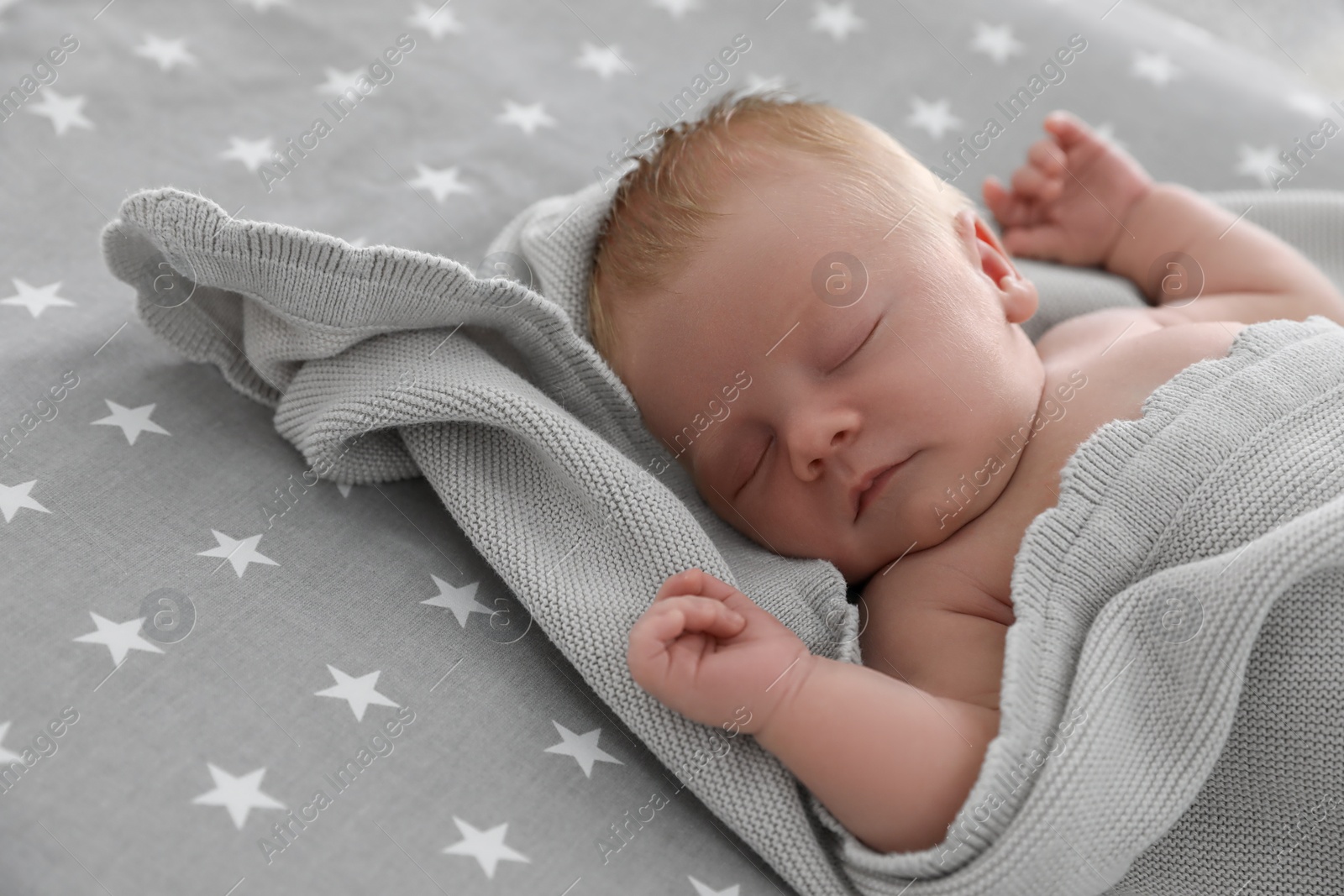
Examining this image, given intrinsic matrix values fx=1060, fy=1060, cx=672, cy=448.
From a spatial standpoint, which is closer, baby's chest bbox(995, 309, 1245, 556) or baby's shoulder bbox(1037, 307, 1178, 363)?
baby's chest bbox(995, 309, 1245, 556)

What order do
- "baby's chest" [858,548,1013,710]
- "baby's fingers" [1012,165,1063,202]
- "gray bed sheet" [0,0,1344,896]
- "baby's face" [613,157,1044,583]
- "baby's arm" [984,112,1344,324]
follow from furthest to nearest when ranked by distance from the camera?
"baby's fingers" [1012,165,1063,202], "baby's arm" [984,112,1344,324], "baby's face" [613,157,1044,583], "baby's chest" [858,548,1013,710], "gray bed sheet" [0,0,1344,896]

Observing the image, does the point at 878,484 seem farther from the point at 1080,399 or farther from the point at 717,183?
the point at 717,183

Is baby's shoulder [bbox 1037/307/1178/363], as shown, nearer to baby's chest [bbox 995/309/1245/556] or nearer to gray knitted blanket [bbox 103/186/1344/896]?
baby's chest [bbox 995/309/1245/556]

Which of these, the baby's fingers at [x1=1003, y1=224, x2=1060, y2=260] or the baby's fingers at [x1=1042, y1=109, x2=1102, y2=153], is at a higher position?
the baby's fingers at [x1=1042, y1=109, x2=1102, y2=153]

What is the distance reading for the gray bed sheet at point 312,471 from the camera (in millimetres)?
970

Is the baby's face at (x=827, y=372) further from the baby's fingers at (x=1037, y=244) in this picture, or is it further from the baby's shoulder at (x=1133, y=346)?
the baby's fingers at (x=1037, y=244)

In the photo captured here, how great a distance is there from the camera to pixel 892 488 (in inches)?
47.9

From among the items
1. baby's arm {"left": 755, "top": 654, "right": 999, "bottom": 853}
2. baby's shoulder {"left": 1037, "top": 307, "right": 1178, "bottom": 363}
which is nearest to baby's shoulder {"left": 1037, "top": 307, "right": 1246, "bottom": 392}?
baby's shoulder {"left": 1037, "top": 307, "right": 1178, "bottom": 363}

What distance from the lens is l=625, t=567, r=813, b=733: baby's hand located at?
3.26 feet

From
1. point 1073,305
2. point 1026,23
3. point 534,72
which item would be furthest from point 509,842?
point 1026,23

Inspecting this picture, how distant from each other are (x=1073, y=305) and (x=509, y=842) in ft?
3.70

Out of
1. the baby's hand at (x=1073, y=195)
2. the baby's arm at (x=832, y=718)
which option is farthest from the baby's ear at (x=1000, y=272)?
the baby's arm at (x=832, y=718)

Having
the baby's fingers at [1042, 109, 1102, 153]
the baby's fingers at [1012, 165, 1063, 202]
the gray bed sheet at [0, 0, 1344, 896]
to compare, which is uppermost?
the baby's fingers at [1042, 109, 1102, 153]

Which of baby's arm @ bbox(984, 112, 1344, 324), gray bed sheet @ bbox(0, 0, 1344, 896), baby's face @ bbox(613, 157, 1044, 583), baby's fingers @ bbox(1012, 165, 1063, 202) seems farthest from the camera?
baby's fingers @ bbox(1012, 165, 1063, 202)
